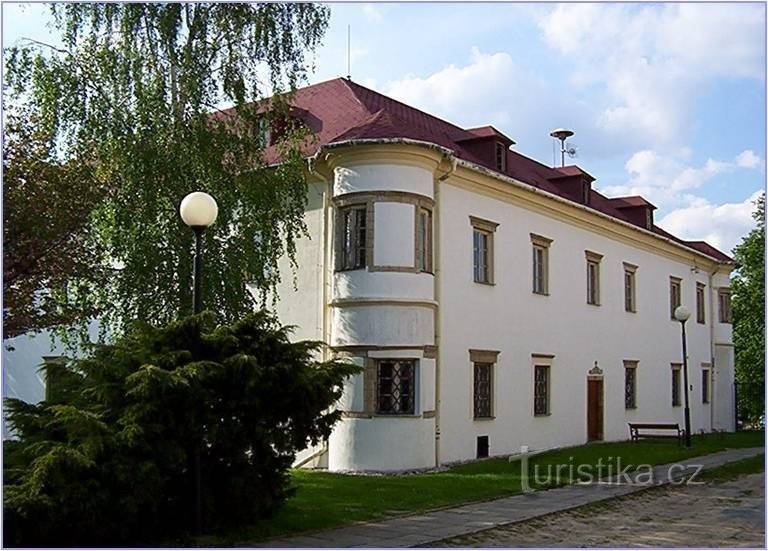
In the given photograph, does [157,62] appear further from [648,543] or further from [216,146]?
[648,543]

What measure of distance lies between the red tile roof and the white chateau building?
7cm

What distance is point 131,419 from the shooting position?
32.6 ft

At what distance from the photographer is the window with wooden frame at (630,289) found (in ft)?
95.9

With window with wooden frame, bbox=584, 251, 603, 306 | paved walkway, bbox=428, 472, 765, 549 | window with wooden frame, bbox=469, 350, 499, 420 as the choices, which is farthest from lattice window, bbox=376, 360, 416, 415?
window with wooden frame, bbox=584, 251, 603, 306

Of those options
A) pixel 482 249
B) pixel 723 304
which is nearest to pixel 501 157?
pixel 482 249

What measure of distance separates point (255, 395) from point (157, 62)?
313 inches

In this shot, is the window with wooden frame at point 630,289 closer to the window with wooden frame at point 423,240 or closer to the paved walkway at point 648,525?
the window with wooden frame at point 423,240

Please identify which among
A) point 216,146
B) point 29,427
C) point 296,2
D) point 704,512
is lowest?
point 704,512

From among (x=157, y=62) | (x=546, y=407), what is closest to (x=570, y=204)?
(x=546, y=407)

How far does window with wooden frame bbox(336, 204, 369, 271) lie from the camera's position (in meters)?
19.1

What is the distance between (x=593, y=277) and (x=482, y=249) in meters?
6.54

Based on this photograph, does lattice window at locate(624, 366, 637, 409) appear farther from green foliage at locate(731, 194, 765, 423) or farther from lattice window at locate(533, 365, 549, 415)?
green foliage at locate(731, 194, 765, 423)

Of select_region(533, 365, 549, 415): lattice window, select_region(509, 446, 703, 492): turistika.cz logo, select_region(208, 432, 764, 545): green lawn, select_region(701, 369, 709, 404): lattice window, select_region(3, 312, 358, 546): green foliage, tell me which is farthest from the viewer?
select_region(701, 369, 709, 404): lattice window

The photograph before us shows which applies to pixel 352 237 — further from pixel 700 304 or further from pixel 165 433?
pixel 700 304
